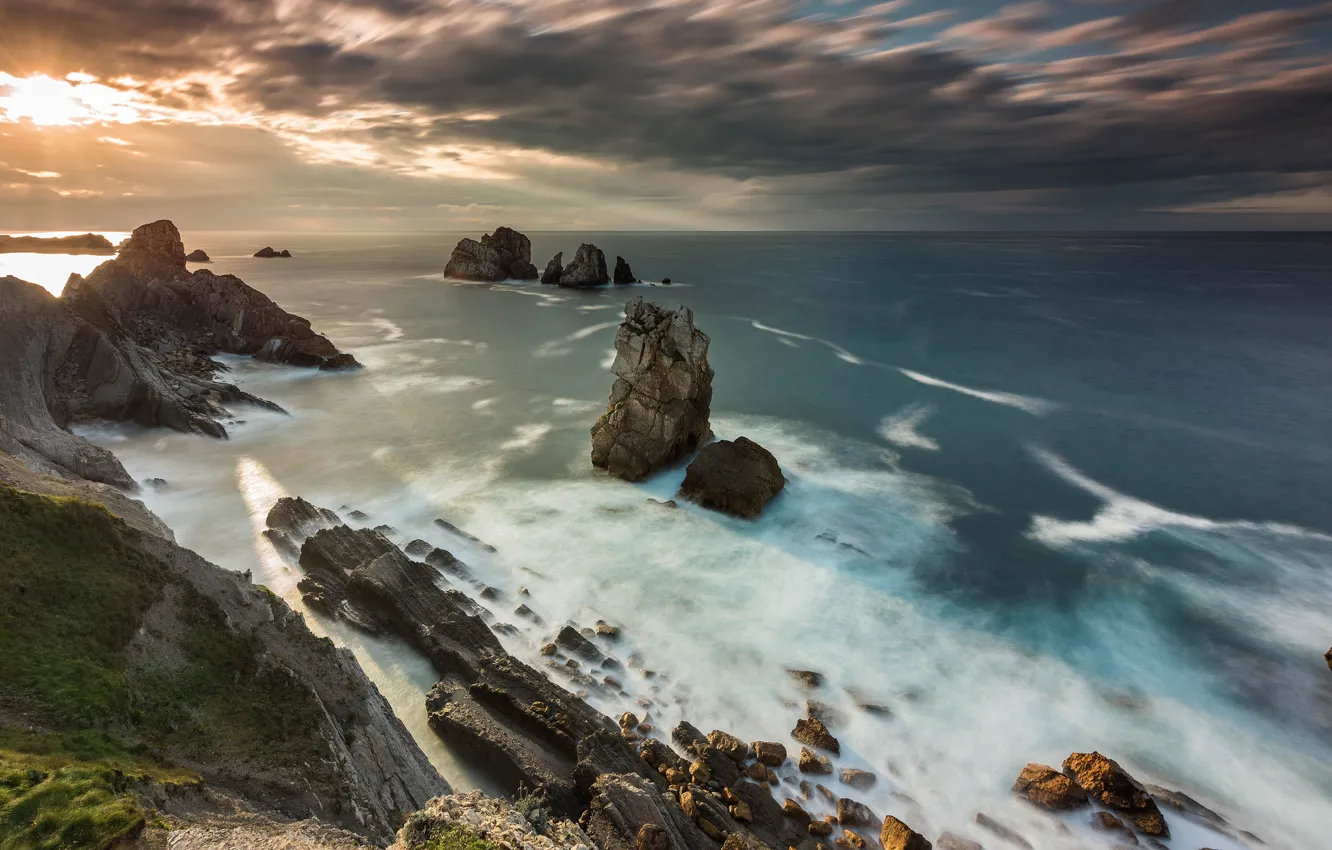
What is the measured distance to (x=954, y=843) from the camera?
51.0 feet

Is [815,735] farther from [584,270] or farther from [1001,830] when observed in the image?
[584,270]

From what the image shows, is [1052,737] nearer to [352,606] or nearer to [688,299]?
[352,606]

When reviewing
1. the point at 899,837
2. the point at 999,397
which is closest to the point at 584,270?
the point at 999,397

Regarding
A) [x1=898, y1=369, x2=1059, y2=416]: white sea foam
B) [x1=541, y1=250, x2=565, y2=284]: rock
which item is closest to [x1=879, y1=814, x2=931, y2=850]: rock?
[x1=898, y1=369, x2=1059, y2=416]: white sea foam

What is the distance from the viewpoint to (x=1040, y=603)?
26094mm

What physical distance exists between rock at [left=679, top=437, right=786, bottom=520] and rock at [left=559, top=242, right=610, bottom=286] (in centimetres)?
10099

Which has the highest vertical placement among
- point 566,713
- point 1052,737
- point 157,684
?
point 157,684

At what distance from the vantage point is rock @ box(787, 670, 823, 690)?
20.6 metres

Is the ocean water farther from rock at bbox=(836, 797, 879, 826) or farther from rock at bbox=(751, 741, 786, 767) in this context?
rock at bbox=(751, 741, 786, 767)

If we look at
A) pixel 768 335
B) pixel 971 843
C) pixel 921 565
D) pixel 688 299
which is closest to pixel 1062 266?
pixel 688 299

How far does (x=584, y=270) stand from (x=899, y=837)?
12297 cm

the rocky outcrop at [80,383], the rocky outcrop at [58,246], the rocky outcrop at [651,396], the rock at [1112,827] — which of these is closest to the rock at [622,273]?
the rocky outcrop at [80,383]

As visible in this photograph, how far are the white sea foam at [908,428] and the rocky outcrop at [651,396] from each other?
54.4ft

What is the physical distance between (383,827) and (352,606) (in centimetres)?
1280
